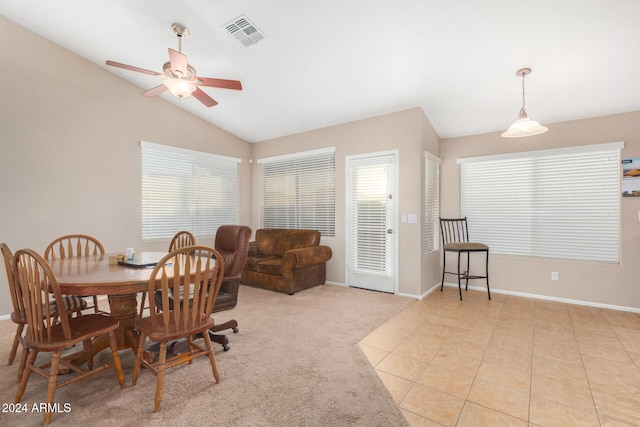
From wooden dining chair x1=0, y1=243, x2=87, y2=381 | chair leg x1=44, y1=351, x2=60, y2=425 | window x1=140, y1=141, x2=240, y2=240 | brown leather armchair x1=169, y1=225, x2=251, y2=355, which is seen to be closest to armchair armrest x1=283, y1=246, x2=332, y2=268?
brown leather armchair x1=169, y1=225, x2=251, y2=355

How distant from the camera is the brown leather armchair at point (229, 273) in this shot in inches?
102

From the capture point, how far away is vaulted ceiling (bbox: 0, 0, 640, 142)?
2.53 m

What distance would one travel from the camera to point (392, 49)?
3.02 meters

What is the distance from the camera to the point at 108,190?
4.14m

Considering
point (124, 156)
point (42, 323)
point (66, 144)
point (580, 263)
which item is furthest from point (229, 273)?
point (580, 263)

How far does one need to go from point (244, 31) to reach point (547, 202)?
4376 mm

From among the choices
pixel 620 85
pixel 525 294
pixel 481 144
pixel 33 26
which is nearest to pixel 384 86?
pixel 481 144

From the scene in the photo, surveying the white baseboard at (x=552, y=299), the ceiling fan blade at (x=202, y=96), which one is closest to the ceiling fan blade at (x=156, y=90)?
the ceiling fan blade at (x=202, y=96)

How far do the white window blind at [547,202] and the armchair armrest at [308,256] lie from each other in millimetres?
2291

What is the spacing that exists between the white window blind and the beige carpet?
2844mm

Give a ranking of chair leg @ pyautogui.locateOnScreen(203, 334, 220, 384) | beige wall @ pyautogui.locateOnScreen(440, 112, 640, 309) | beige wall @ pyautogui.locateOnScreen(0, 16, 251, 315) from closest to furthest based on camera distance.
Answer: chair leg @ pyautogui.locateOnScreen(203, 334, 220, 384) → beige wall @ pyautogui.locateOnScreen(0, 16, 251, 315) → beige wall @ pyautogui.locateOnScreen(440, 112, 640, 309)

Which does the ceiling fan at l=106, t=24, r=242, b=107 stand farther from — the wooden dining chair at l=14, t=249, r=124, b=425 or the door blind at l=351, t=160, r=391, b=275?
the door blind at l=351, t=160, r=391, b=275

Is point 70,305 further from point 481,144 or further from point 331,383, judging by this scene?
point 481,144

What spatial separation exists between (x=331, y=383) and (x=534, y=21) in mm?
3249
